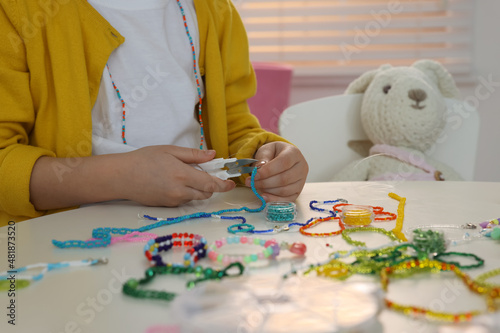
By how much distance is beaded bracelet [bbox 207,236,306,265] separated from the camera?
0.44 m

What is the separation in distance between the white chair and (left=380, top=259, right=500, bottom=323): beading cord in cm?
79

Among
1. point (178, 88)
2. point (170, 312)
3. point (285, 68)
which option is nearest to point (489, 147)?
point (285, 68)

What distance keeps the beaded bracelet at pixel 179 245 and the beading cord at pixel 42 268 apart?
0.04m

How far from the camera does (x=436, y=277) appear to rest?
1.33ft

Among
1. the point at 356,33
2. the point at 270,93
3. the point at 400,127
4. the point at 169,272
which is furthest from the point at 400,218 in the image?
the point at 356,33

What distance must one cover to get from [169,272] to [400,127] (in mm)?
848

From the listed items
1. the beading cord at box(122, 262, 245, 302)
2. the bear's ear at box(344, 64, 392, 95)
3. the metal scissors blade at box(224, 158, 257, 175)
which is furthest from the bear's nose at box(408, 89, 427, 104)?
the beading cord at box(122, 262, 245, 302)

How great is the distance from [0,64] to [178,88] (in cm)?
28

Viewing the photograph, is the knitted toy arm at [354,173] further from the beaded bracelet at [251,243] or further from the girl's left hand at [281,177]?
the beaded bracelet at [251,243]

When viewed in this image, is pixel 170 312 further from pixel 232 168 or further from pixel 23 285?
pixel 232 168

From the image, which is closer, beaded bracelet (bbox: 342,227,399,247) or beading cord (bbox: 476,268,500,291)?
beading cord (bbox: 476,268,500,291)

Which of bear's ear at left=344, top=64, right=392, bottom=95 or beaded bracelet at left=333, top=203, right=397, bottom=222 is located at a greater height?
bear's ear at left=344, top=64, right=392, bottom=95

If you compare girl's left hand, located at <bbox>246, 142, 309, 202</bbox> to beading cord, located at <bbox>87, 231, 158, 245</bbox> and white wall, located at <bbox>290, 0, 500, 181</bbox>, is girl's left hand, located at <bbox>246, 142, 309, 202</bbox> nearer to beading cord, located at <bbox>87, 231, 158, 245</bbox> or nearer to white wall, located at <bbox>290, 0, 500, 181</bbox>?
beading cord, located at <bbox>87, 231, 158, 245</bbox>

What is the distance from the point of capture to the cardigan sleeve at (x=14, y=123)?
647mm
